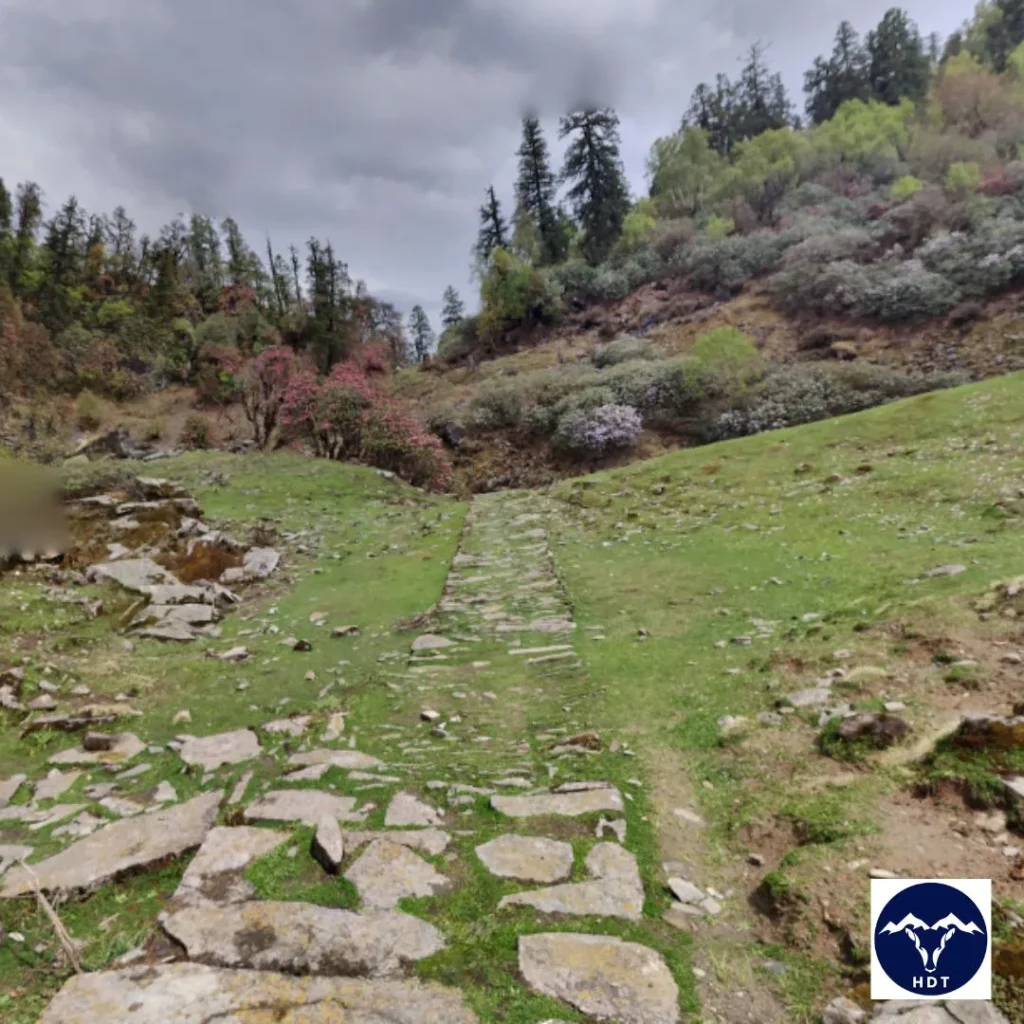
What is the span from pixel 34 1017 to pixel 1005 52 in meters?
91.2

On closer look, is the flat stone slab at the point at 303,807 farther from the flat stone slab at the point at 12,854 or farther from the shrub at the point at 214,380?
the shrub at the point at 214,380

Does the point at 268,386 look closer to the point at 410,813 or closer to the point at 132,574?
the point at 132,574

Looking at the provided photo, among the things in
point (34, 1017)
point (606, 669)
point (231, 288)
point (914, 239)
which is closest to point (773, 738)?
point (606, 669)

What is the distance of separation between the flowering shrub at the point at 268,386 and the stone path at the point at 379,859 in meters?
21.5

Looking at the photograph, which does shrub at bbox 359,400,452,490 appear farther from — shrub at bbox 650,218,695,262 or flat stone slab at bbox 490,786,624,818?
shrub at bbox 650,218,695,262

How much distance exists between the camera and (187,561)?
36.9ft

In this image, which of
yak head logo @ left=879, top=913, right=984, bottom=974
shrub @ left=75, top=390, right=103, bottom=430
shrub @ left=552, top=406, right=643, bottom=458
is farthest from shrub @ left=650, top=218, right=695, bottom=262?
yak head logo @ left=879, top=913, right=984, bottom=974

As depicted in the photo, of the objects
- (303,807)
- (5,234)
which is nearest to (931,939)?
(303,807)

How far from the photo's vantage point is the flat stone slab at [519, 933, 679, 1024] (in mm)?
2668

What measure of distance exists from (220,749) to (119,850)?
149 cm

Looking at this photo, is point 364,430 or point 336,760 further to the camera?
point 364,430

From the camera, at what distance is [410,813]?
426 cm

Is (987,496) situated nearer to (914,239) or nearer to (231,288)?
(914,239)

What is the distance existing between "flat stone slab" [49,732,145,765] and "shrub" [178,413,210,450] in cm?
2796
